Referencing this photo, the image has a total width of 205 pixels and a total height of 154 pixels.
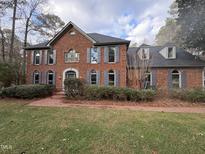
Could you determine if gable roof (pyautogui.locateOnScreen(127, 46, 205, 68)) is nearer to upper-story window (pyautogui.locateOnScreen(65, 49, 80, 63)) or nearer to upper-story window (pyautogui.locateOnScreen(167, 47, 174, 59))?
upper-story window (pyautogui.locateOnScreen(167, 47, 174, 59))

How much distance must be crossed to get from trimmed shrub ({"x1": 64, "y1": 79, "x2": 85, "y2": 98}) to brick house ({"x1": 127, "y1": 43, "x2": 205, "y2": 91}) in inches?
209

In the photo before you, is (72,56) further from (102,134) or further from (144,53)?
(102,134)

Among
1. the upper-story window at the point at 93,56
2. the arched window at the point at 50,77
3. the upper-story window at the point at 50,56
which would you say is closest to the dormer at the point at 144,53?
the upper-story window at the point at 93,56

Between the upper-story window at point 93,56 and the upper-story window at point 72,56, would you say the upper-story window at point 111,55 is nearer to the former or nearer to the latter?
the upper-story window at point 93,56

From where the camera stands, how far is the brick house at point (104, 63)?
49.6 ft

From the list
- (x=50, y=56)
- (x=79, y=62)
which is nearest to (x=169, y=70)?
(x=79, y=62)

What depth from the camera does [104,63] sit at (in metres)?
15.6

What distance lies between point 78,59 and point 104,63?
289 cm

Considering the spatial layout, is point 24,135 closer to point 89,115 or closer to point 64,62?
point 89,115

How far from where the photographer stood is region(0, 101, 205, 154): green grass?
4.09 meters

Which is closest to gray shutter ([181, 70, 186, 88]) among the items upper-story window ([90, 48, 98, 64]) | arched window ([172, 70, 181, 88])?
arched window ([172, 70, 181, 88])

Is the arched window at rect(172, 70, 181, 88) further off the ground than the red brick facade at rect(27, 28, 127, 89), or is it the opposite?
the red brick facade at rect(27, 28, 127, 89)

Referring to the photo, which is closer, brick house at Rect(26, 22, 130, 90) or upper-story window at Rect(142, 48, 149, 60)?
brick house at Rect(26, 22, 130, 90)

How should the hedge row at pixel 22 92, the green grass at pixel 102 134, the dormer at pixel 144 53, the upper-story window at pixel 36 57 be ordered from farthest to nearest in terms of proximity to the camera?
the upper-story window at pixel 36 57 < the dormer at pixel 144 53 < the hedge row at pixel 22 92 < the green grass at pixel 102 134
